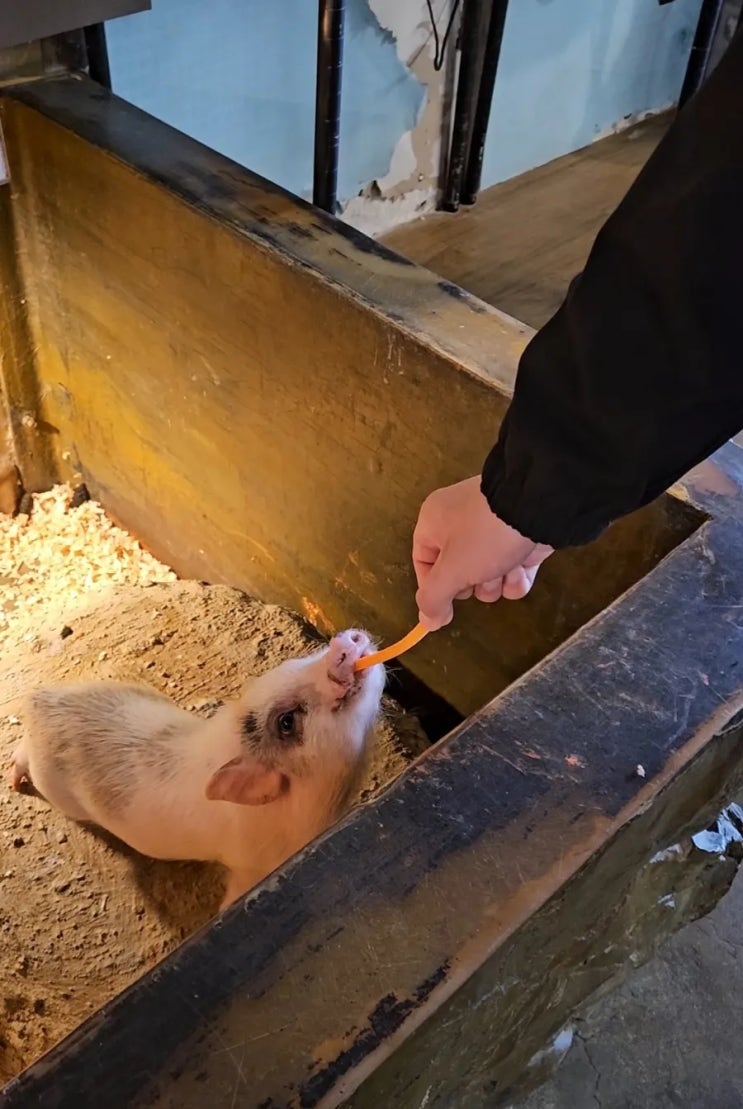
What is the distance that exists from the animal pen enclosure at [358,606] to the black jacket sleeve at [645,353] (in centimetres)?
25

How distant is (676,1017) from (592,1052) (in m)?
0.16

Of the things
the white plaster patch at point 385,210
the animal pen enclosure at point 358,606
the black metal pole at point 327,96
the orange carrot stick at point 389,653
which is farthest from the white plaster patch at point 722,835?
the white plaster patch at point 385,210

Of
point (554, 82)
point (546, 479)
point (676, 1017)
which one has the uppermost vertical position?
point (546, 479)

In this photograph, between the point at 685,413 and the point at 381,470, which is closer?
the point at 685,413

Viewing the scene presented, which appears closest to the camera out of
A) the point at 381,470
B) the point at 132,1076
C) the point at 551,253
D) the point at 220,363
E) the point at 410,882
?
the point at 132,1076

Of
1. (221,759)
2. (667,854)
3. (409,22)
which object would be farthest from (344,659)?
(409,22)

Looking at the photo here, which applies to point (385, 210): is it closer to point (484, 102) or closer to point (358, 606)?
point (484, 102)

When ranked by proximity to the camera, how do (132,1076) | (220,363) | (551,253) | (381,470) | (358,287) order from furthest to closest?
(551,253), (220,363), (381,470), (358,287), (132,1076)

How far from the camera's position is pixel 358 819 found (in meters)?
0.89

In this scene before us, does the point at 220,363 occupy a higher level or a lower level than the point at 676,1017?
higher

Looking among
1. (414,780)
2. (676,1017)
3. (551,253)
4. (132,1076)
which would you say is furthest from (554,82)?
(132,1076)

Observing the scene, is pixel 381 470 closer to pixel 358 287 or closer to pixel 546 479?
pixel 358 287

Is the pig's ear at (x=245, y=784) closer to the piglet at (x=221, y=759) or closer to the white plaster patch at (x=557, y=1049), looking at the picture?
the piglet at (x=221, y=759)

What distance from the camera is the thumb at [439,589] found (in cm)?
95
